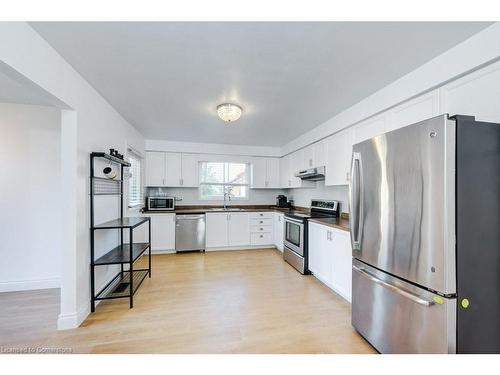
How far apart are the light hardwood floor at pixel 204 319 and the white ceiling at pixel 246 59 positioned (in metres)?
2.25

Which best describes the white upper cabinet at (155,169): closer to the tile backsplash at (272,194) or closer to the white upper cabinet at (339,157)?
the tile backsplash at (272,194)

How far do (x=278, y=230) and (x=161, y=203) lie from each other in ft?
7.99

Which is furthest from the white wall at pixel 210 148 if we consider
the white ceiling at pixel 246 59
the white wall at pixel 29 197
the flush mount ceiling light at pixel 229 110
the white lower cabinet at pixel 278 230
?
the flush mount ceiling light at pixel 229 110

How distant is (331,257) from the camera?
2.70 meters

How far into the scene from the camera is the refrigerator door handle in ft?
5.90

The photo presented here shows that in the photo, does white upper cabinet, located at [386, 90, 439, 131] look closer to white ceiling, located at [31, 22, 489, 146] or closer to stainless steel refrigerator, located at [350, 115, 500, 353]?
white ceiling, located at [31, 22, 489, 146]

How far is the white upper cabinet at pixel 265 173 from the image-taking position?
5.11 m

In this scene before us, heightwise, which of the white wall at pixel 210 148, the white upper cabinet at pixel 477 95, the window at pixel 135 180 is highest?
the white wall at pixel 210 148

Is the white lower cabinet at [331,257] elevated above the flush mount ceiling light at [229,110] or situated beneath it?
situated beneath

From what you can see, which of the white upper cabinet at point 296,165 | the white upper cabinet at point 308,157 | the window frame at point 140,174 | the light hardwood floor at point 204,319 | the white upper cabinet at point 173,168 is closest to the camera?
the light hardwood floor at point 204,319

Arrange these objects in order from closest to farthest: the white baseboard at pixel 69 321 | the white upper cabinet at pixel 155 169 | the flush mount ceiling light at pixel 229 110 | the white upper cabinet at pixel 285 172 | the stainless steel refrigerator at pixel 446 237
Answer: the stainless steel refrigerator at pixel 446 237
the white baseboard at pixel 69 321
the flush mount ceiling light at pixel 229 110
the white upper cabinet at pixel 155 169
the white upper cabinet at pixel 285 172

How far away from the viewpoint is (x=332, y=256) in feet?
8.80

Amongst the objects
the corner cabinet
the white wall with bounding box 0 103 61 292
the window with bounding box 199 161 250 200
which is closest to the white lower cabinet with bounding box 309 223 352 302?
the window with bounding box 199 161 250 200

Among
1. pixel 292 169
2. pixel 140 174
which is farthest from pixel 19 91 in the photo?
pixel 292 169
